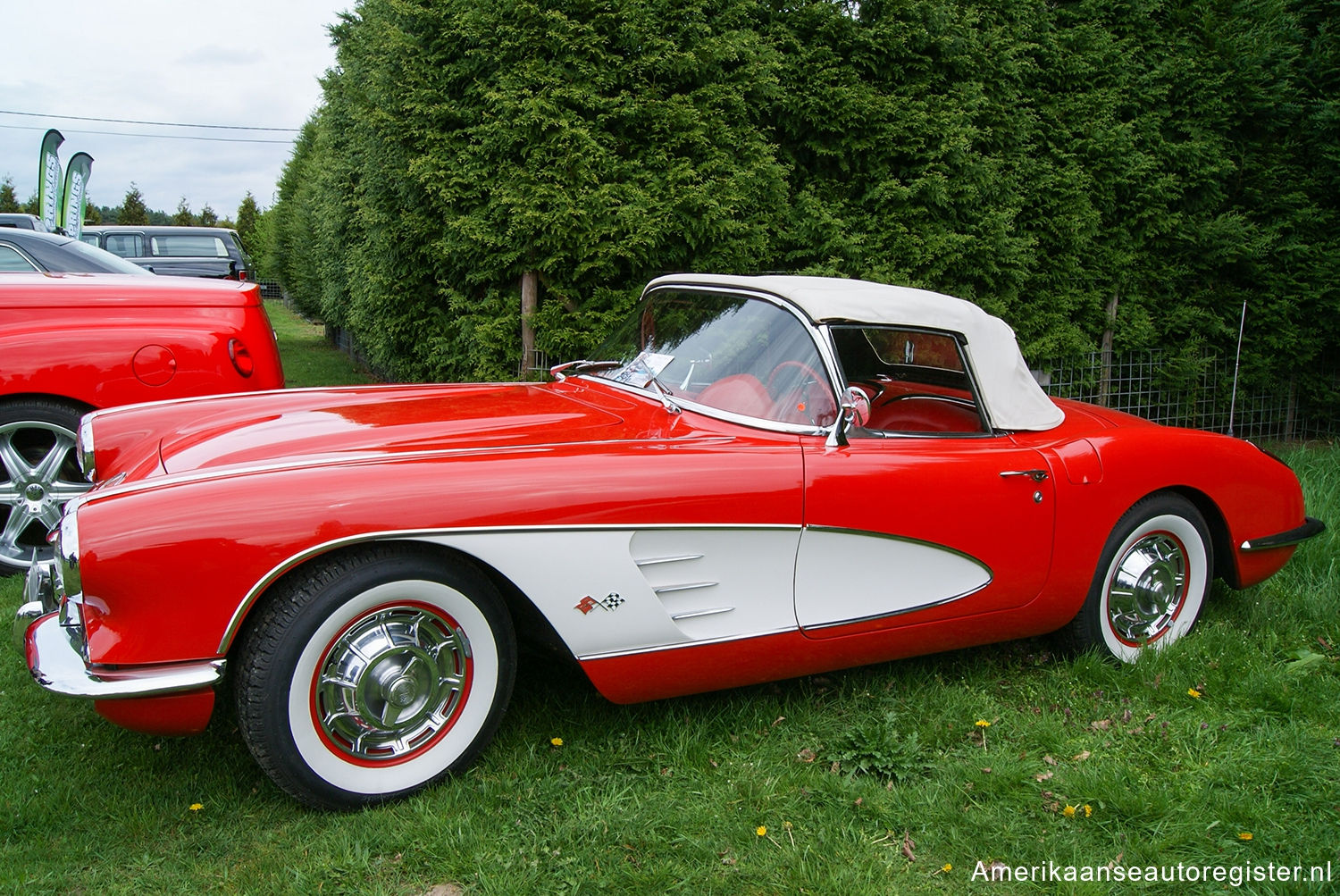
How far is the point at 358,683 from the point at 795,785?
1.29 meters

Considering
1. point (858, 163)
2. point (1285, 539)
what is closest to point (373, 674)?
point (1285, 539)

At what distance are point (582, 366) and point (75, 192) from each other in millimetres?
10816

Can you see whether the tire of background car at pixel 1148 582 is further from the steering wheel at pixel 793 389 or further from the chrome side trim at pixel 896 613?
the steering wheel at pixel 793 389

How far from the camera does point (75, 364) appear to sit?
13.9 ft

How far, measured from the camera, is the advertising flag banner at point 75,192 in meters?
11.4

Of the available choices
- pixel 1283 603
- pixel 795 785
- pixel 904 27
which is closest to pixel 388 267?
pixel 904 27

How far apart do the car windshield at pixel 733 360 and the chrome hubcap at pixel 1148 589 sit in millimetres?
1520

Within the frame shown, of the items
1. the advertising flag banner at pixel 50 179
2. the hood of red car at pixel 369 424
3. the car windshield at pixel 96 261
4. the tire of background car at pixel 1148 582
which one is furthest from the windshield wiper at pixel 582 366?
the advertising flag banner at pixel 50 179

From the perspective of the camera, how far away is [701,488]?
2.71m

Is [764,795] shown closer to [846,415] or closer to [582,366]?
[846,415]

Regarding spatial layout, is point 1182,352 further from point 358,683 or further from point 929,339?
point 358,683

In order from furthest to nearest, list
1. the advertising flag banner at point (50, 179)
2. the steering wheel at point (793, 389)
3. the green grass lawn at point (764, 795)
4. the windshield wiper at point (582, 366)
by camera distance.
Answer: the advertising flag banner at point (50, 179), the windshield wiper at point (582, 366), the steering wheel at point (793, 389), the green grass lawn at point (764, 795)

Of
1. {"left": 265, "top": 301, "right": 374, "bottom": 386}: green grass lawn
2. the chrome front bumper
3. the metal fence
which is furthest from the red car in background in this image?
the metal fence

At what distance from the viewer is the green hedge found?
5.52 meters
